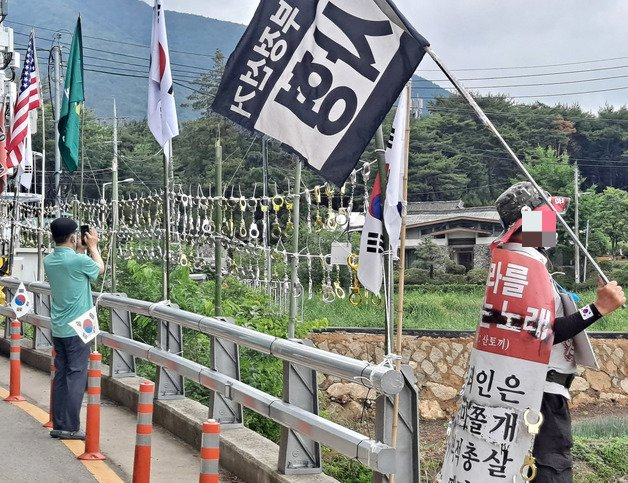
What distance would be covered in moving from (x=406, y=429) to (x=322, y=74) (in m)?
1.98

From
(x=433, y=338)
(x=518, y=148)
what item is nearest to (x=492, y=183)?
(x=518, y=148)

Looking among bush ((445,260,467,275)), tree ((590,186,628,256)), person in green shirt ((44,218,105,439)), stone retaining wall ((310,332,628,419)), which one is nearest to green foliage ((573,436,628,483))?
person in green shirt ((44,218,105,439))

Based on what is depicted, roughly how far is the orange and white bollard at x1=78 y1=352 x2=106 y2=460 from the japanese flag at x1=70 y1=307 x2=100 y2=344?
65 centimetres

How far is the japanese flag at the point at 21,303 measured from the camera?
44.6 feet

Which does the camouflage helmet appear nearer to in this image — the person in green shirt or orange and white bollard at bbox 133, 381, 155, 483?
orange and white bollard at bbox 133, 381, 155, 483

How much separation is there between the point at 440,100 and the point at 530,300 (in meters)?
70.5

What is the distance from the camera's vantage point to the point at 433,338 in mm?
32156

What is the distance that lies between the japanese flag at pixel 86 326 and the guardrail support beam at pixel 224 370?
1.29 m

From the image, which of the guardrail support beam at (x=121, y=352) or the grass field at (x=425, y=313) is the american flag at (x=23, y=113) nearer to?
the guardrail support beam at (x=121, y=352)

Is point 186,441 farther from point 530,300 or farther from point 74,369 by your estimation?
point 530,300

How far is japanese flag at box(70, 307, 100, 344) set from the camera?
9055 millimetres

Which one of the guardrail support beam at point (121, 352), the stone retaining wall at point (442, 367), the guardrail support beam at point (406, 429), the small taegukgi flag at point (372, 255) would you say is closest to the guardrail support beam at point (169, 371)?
the guardrail support beam at point (121, 352)

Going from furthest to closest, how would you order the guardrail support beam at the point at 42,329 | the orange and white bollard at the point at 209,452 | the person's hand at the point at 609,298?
the guardrail support beam at the point at 42,329, the orange and white bollard at the point at 209,452, the person's hand at the point at 609,298

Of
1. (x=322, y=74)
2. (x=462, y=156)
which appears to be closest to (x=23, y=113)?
(x=322, y=74)
